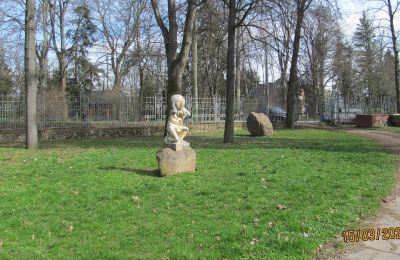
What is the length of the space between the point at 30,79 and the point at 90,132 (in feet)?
20.0

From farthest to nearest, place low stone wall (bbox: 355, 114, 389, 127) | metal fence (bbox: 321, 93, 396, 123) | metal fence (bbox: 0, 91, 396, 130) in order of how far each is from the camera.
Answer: metal fence (bbox: 321, 93, 396, 123)
low stone wall (bbox: 355, 114, 389, 127)
metal fence (bbox: 0, 91, 396, 130)

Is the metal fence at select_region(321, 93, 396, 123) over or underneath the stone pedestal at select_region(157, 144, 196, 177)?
over

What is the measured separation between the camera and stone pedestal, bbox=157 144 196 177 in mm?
8570

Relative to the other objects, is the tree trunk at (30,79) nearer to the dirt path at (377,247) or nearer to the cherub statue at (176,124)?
the cherub statue at (176,124)

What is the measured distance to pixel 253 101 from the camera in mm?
29875

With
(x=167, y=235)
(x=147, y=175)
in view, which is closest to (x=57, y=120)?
(x=147, y=175)

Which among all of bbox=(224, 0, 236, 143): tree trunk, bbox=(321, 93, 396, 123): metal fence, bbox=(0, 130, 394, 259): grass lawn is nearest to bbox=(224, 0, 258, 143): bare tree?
bbox=(224, 0, 236, 143): tree trunk

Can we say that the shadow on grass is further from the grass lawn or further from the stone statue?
the stone statue

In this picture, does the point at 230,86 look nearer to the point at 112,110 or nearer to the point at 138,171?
the point at 138,171

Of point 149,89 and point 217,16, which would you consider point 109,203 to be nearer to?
point 217,16

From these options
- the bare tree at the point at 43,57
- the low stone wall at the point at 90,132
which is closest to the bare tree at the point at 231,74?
the low stone wall at the point at 90,132

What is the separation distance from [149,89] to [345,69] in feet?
78.0

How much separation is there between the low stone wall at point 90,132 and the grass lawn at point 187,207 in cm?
868
